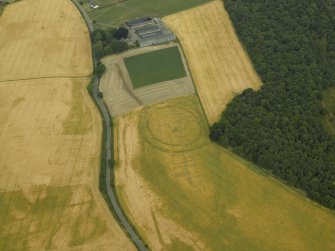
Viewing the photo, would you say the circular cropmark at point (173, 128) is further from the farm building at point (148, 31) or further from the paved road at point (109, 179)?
the farm building at point (148, 31)

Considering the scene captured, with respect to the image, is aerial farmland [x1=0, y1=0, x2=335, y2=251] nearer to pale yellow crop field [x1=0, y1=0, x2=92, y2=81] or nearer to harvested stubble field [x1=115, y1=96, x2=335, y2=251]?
harvested stubble field [x1=115, y1=96, x2=335, y2=251]

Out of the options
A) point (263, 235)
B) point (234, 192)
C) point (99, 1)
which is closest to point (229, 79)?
point (234, 192)

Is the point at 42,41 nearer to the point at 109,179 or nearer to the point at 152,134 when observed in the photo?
the point at 152,134

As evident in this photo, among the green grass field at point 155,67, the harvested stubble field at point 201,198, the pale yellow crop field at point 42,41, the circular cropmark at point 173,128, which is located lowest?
the harvested stubble field at point 201,198

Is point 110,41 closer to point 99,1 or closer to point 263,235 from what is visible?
point 99,1

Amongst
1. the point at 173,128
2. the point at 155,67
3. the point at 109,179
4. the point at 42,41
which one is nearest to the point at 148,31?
the point at 155,67

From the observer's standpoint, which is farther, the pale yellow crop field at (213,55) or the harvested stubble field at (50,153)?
the pale yellow crop field at (213,55)

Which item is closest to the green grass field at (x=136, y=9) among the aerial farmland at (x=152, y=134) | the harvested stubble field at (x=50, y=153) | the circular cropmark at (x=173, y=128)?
the aerial farmland at (x=152, y=134)
